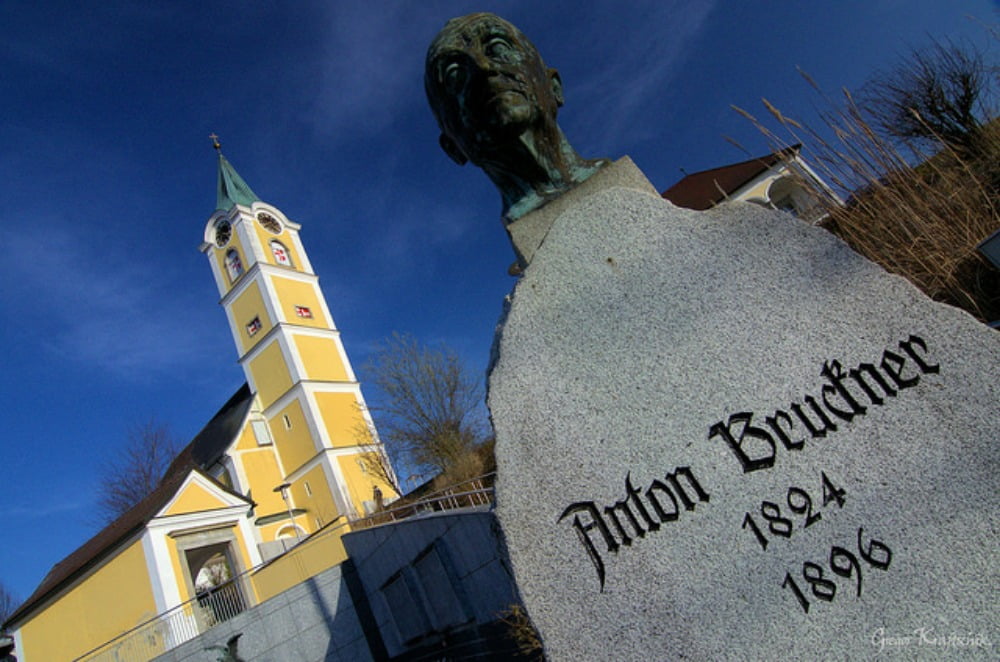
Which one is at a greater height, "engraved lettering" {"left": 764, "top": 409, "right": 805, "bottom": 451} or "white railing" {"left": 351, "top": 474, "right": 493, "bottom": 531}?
"white railing" {"left": 351, "top": 474, "right": 493, "bottom": 531}

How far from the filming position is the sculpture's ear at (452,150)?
2689 mm

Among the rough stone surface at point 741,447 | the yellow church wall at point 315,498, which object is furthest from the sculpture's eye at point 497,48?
the yellow church wall at point 315,498

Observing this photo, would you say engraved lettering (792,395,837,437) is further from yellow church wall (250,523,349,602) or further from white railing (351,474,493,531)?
yellow church wall (250,523,349,602)

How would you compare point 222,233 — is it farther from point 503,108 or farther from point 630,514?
point 630,514

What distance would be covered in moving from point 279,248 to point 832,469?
31204 mm

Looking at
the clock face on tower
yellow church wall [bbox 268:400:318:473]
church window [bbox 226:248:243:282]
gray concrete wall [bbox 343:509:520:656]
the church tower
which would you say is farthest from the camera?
the clock face on tower

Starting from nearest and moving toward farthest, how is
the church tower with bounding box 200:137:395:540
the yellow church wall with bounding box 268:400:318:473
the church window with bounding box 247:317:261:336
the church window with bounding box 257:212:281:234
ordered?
the church tower with bounding box 200:137:395:540 < the yellow church wall with bounding box 268:400:318:473 < the church window with bounding box 247:317:261:336 < the church window with bounding box 257:212:281:234

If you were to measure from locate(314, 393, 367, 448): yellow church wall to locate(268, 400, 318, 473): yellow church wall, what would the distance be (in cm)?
84

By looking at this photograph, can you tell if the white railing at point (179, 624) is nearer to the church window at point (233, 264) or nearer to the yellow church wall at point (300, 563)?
the yellow church wall at point (300, 563)

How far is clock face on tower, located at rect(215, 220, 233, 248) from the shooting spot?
2992 centimetres

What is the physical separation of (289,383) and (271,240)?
8527 millimetres

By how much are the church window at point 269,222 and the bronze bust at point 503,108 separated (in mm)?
30413

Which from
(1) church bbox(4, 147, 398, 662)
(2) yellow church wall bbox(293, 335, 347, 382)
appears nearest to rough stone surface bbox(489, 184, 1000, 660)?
(1) church bbox(4, 147, 398, 662)

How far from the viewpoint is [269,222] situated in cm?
3044
